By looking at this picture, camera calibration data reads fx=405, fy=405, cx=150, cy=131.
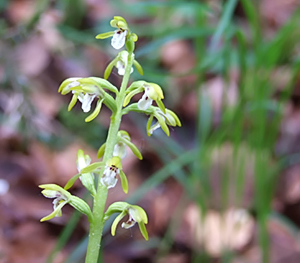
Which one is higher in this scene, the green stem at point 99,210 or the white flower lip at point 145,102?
the white flower lip at point 145,102

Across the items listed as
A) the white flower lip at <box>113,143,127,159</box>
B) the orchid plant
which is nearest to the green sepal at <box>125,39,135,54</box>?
the orchid plant

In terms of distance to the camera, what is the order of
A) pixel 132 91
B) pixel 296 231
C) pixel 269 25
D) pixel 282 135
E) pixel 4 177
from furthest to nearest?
pixel 269 25 → pixel 282 135 → pixel 296 231 → pixel 4 177 → pixel 132 91

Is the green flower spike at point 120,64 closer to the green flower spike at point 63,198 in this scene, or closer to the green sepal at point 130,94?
the green sepal at point 130,94

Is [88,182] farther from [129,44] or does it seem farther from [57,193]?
[129,44]

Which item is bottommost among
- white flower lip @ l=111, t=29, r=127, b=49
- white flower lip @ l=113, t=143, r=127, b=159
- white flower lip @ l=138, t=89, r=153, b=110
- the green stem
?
the green stem

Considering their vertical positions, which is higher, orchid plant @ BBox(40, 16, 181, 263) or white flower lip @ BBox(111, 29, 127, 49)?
white flower lip @ BBox(111, 29, 127, 49)

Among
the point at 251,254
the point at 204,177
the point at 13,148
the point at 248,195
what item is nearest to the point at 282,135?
the point at 248,195

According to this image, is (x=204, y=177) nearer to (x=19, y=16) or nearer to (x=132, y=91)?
(x=132, y=91)

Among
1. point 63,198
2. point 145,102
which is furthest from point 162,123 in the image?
point 63,198

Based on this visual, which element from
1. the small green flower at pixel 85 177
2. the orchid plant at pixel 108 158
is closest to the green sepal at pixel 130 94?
the orchid plant at pixel 108 158

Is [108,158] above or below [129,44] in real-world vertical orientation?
below

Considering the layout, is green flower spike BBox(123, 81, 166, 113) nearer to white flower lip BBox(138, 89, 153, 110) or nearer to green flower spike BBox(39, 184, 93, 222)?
white flower lip BBox(138, 89, 153, 110)
